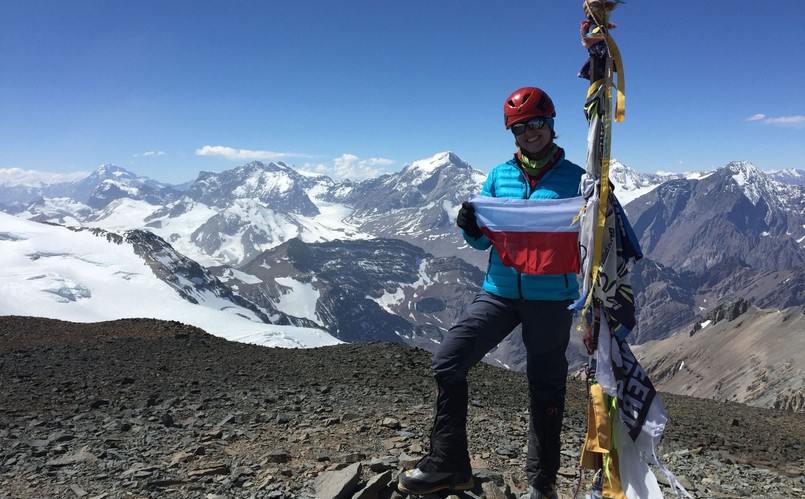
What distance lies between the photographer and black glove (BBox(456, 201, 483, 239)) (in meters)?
5.40

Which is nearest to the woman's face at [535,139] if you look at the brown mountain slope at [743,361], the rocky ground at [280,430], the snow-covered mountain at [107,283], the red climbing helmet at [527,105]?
the red climbing helmet at [527,105]

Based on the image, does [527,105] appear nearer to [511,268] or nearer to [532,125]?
[532,125]

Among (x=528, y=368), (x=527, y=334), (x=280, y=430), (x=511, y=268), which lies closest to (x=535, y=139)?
(x=511, y=268)

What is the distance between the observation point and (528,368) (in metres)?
5.17

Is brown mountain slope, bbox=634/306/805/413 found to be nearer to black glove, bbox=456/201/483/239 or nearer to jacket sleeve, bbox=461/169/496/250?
jacket sleeve, bbox=461/169/496/250

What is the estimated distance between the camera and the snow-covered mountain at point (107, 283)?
113 metres

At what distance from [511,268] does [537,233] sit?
447 mm

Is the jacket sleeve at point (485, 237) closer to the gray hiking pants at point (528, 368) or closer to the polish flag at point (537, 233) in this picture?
the polish flag at point (537, 233)

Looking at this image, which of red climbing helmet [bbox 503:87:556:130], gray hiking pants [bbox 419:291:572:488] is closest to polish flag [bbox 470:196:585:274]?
gray hiking pants [bbox 419:291:572:488]

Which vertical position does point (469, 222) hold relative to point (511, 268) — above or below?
above

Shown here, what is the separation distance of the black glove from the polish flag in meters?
0.15

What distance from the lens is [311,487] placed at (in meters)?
5.79

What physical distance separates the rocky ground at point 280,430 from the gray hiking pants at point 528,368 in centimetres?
65

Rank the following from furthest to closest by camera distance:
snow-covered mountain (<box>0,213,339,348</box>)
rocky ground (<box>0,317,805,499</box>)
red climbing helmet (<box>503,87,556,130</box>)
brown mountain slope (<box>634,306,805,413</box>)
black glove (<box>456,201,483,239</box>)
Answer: snow-covered mountain (<box>0,213,339,348</box>) < brown mountain slope (<box>634,306,805,413</box>) < rocky ground (<box>0,317,805,499</box>) < black glove (<box>456,201,483,239</box>) < red climbing helmet (<box>503,87,556,130</box>)
